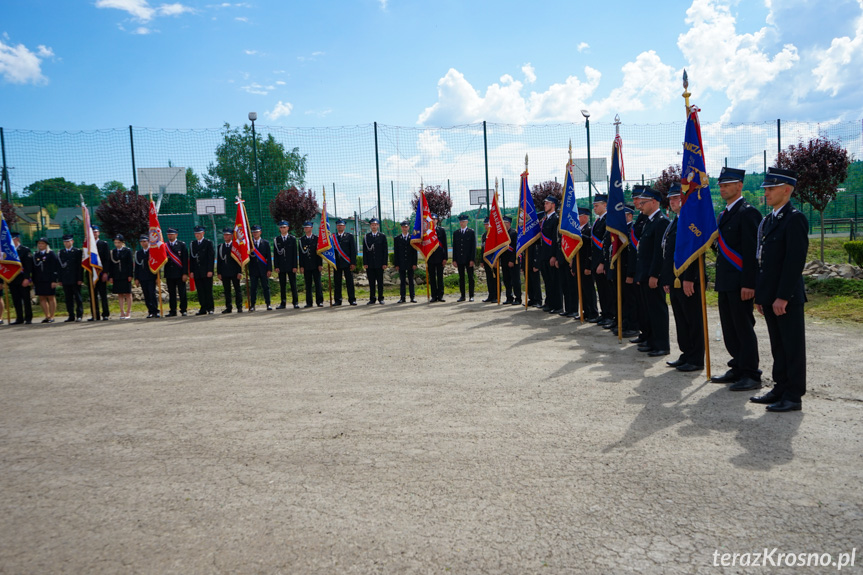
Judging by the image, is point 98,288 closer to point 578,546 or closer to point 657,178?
point 578,546

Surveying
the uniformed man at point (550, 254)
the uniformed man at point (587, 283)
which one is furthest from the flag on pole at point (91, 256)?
the uniformed man at point (587, 283)

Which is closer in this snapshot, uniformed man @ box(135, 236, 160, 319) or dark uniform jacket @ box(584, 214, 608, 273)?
dark uniform jacket @ box(584, 214, 608, 273)

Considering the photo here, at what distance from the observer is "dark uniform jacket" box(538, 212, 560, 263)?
10891mm

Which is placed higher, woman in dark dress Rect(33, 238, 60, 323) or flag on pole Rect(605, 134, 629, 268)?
flag on pole Rect(605, 134, 629, 268)

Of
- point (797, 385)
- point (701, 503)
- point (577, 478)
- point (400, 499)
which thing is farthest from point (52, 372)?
point (797, 385)

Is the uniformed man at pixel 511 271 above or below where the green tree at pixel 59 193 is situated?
below

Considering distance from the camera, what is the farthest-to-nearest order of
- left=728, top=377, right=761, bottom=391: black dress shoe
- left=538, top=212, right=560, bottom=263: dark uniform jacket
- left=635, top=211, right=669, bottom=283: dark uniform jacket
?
1. left=538, top=212, right=560, bottom=263: dark uniform jacket
2. left=635, top=211, right=669, bottom=283: dark uniform jacket
3. left=728, top=377, right=761, bottom=391: black dress shoe

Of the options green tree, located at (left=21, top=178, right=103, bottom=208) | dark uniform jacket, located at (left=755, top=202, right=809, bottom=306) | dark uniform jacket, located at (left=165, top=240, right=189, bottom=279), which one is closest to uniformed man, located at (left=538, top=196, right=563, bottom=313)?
dark uniform jacket, located at (left=755, top=202, right=809, bottom=306)

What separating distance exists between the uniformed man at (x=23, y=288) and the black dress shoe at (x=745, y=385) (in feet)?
45.2

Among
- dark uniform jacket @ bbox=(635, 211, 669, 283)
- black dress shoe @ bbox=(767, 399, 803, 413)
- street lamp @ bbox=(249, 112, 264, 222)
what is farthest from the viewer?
street lamp @ bbox=(249, 112, 264, 222)

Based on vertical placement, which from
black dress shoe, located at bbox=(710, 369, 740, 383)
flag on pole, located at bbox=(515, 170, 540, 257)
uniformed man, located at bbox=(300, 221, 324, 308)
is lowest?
black dress shoe, located at bbox=(710, 369, 740, 383)

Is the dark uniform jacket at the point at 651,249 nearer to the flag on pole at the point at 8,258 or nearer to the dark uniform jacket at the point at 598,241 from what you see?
the dark uniform jacket at the point at 598,241

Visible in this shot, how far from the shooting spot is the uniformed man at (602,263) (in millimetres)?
9164

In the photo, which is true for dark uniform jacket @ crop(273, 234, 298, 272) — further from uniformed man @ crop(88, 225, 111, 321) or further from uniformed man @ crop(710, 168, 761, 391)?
uniformed man @ crop(710, 168, 761, 391)
